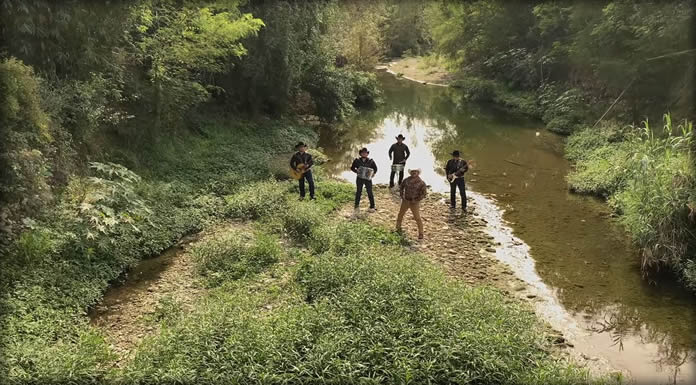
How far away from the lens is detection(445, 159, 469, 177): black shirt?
12562mm

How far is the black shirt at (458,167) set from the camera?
41.2ft

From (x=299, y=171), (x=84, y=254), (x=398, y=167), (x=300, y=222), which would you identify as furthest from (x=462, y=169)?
(x=84, y=254)

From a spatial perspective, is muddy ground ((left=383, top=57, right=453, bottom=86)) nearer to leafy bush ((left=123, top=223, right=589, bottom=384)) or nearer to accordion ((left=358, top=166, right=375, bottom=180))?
accordion ((left=358, top=166, right=375, bottom=180))

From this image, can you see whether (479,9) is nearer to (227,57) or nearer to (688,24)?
(688,24)

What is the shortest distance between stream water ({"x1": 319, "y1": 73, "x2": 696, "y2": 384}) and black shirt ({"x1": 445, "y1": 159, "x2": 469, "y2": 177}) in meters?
1.73

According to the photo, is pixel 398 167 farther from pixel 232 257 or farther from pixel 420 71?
pixel 420 71

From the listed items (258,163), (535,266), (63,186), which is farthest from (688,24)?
(63,186)

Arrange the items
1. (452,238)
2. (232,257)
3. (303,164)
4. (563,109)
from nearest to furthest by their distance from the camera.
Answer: (232,257) → (452,238) → (303,164) → (563,109)

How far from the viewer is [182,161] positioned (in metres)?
14.1

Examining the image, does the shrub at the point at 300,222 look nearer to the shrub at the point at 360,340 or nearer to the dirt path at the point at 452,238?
the dirt path at the point at 452,238

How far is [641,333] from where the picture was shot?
7.98 metres

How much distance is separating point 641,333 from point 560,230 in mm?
4138

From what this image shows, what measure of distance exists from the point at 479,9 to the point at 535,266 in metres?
29.1

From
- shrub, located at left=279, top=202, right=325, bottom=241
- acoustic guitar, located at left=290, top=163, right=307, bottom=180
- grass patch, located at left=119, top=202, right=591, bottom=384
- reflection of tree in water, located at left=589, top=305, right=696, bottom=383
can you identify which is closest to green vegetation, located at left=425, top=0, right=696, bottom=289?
reflection of tree in water, located at left=589, top=305, right=696, bottom=383
